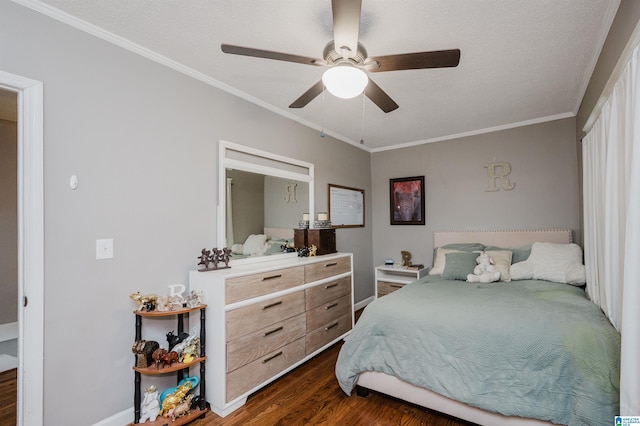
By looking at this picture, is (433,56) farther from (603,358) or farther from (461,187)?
(461,187)

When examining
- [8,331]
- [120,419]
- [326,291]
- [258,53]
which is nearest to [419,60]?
[258,53]

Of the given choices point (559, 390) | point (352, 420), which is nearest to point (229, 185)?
point (352, 420)

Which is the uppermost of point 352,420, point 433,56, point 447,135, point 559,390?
point 447,135

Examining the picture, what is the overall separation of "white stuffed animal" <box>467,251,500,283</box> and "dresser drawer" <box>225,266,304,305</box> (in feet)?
5.82

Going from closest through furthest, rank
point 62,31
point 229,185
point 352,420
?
point 62,31, point 352,420, point 229,185

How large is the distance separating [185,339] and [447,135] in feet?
12.9

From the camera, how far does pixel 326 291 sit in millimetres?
3037

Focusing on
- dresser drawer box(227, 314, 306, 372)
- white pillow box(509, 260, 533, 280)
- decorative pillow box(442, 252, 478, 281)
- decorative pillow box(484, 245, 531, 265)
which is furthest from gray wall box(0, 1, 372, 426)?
decorative pillow box(484, 245, 531, 265)

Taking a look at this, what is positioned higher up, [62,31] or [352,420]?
[62,31]

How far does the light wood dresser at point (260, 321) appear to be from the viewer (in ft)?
6.91

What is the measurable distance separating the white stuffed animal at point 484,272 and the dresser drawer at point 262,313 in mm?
1776

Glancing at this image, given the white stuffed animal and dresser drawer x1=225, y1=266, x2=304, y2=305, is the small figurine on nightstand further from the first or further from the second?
dresser drawer x1=225, y1=266, x2=304, y2=305

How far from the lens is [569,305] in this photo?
6.97ft

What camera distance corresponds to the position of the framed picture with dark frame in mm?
4434
